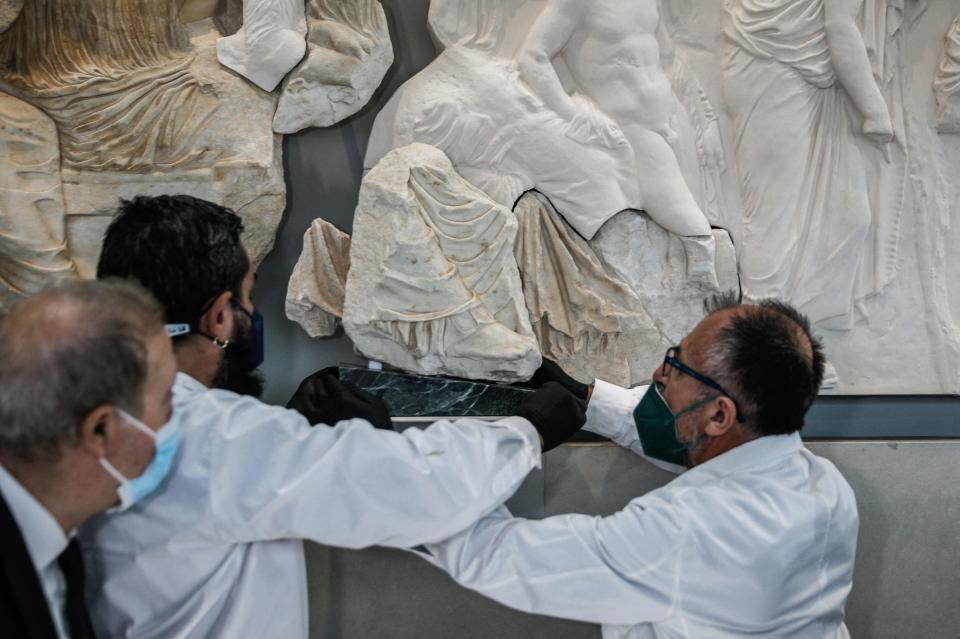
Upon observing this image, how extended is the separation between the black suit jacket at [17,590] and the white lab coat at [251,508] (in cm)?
24

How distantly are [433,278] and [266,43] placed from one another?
77 centimetres

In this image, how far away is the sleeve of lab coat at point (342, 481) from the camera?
1.31 metres

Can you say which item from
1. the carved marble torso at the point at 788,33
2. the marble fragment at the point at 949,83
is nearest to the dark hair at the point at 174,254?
the carved marble torso at the point at 788,33

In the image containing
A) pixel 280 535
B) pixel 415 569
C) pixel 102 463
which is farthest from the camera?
pixel 415 569

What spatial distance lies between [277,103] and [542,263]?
852mm

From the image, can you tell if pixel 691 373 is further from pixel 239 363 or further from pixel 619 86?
pixel 619 86

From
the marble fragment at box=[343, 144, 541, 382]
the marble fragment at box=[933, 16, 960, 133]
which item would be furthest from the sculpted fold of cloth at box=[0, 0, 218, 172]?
the marble fragment at box=[933, 16, 960, 133]

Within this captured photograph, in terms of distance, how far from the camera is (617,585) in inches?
57.9

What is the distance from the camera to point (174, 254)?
1.44m

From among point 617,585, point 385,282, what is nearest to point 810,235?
point 385,282

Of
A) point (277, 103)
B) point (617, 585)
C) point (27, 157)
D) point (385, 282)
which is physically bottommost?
point (617, 585)

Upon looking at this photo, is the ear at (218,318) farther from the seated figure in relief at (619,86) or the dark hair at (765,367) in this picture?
the seated figure in relief at (619,86)

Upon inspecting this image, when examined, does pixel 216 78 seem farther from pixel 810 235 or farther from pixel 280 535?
pixel 810 235

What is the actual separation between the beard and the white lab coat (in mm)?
184
